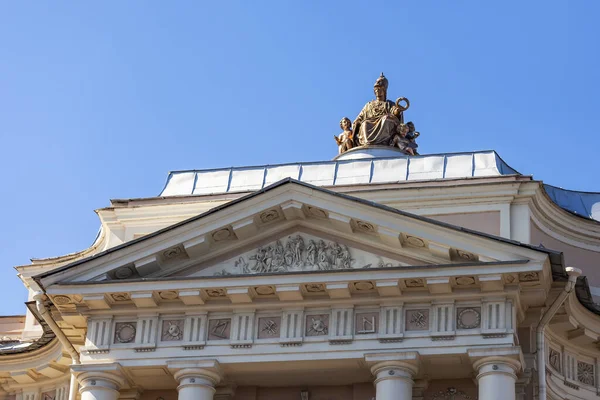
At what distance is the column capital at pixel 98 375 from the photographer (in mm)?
29594

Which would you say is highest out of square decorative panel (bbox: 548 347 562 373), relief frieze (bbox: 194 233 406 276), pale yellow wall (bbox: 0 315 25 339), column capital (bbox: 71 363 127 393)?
pale yellow wall (bbox: 0 315 25 339)

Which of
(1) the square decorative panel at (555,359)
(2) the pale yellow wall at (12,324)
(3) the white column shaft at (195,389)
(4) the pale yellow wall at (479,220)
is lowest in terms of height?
(3) the white column shaft at (195,389)

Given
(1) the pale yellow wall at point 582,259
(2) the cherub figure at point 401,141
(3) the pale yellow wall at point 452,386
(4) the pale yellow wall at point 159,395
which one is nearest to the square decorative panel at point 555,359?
(3) the pale yellow wall at point 452,386

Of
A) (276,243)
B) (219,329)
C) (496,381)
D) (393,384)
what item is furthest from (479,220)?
(219,329)

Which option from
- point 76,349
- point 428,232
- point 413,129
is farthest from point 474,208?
point 76,349

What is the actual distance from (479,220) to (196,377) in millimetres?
6756

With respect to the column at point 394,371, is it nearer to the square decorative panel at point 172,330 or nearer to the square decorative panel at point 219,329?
the square decorative panel at point 219,329

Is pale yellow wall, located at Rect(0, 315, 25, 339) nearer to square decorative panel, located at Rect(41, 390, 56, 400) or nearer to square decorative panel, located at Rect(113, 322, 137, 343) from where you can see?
square decorative panel, located at Rect(41, 390, 56, 400)

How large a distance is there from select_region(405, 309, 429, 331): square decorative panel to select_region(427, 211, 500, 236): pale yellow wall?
3.42 m

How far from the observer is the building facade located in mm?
28594

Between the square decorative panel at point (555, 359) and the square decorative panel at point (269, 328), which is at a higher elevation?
the square decorative panel at point (555, 359)

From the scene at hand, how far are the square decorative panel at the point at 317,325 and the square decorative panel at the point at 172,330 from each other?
2.42 meters

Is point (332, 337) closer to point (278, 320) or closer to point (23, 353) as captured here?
point (278, 320)

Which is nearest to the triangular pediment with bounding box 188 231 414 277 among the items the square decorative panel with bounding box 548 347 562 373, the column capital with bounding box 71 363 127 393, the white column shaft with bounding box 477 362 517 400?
the column capital with bounding box 71 363 127 393
